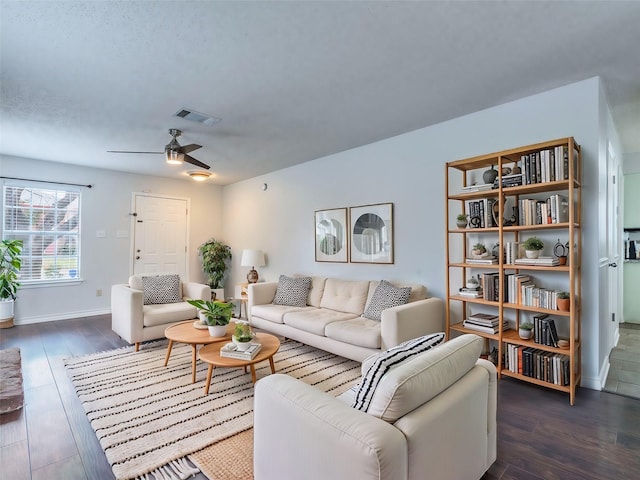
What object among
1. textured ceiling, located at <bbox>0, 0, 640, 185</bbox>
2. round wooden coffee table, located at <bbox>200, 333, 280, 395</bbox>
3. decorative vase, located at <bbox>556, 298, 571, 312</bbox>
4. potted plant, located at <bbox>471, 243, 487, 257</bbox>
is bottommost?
round wooden coffee table, located at <bbox>200, 333, 280, 395</bbox>

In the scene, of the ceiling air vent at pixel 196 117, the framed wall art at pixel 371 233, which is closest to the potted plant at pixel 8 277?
the ceiling air vent at pixel 196 117

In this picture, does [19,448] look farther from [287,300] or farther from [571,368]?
[571,368]

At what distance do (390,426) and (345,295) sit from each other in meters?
2.89

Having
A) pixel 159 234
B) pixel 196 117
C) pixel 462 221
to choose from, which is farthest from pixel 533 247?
pixel 159 234

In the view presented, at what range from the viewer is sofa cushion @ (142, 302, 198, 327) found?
377 centimetres

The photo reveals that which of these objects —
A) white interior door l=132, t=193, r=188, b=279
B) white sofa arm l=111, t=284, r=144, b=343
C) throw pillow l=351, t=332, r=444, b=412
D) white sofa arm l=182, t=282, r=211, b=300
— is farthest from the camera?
white interior door l=132, t=193, r=188, b=279

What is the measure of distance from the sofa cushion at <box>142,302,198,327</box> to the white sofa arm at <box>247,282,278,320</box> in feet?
2.26

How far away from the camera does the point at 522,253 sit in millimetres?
2920

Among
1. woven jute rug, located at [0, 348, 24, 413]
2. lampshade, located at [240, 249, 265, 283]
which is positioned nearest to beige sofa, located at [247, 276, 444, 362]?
lampshade, located at [240, 249, 265, 283]

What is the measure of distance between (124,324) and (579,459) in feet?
13.6

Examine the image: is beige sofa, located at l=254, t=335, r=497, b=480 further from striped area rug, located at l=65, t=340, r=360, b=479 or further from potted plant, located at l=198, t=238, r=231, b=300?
potted plant, located at l=198, t=238, r=231, b=300

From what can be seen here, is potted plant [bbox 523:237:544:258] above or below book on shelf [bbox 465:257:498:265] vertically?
above

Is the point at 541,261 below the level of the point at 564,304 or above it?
above

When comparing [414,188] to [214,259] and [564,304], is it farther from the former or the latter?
[214,259]
